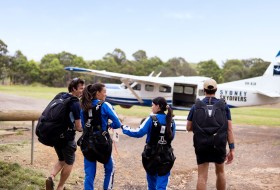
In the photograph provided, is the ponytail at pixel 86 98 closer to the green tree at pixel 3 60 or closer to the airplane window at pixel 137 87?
the airplane window at pixel 137 87

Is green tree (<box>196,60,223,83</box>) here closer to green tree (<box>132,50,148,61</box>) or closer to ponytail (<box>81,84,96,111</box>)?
green tree (<box>132,50,148,61</box>)

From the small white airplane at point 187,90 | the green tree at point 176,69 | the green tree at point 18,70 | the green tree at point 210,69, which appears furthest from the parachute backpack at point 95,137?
the green tree at point 18,70

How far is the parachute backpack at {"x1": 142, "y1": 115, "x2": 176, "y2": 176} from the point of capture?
459cm

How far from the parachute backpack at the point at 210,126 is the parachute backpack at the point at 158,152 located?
44 cm

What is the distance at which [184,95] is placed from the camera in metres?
19.2

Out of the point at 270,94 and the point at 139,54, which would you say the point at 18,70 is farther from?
the point at 270,94

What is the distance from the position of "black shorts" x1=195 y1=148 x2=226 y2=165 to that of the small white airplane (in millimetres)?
13385

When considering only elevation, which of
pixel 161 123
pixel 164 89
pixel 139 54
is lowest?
pixel 164 89

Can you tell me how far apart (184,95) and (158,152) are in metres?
14.7

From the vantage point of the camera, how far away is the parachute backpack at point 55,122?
4828 millimetres

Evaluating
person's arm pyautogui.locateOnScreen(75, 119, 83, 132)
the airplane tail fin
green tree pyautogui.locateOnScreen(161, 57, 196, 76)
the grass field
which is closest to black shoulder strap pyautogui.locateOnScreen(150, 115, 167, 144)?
person's arm pyautogui.locateOnScreen(75, 119, 83, 132)

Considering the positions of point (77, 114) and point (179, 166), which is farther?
point (179, 166)

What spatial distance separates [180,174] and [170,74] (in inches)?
2710

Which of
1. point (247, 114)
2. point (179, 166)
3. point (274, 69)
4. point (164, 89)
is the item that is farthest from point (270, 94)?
point (179, 166)
